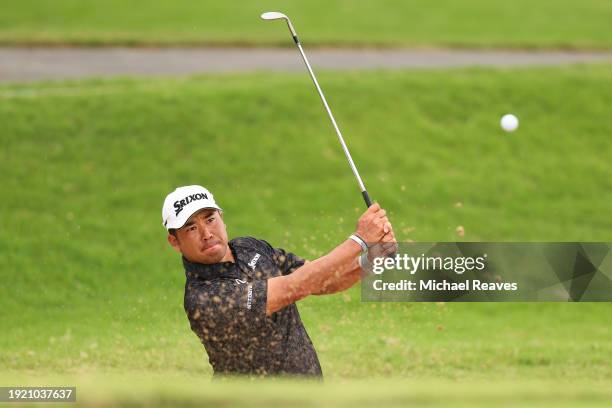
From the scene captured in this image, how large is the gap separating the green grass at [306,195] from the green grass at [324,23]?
4341mm

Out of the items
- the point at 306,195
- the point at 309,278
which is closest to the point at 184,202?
the point at 309,278

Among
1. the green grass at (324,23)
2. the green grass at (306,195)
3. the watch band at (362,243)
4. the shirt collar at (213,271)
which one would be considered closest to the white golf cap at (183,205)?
the shirt collar at (213,271)

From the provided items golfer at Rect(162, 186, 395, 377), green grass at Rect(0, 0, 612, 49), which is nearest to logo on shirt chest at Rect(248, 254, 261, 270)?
golfer at Rect(162, 186, 395, 377)

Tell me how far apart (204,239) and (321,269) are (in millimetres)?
742

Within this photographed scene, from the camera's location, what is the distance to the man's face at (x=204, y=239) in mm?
6043

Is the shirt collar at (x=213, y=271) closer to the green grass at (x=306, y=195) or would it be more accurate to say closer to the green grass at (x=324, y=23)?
the green grass at (x=306, y=195)

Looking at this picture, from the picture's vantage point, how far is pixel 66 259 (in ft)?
44.9

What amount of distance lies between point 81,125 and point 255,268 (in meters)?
10.4

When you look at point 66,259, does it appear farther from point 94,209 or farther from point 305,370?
point 305,370

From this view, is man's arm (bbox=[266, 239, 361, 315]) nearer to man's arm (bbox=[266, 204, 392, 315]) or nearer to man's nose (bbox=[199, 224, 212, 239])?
man's arm (bbox=[266, 204, 392, 315])

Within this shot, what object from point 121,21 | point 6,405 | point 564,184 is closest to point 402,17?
point 121,21

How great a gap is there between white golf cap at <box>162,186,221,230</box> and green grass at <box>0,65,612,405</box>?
427cm

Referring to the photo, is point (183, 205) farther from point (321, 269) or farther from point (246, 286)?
point (321, 269)

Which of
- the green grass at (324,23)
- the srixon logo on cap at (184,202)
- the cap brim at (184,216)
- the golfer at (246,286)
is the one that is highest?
the green grass at (324,23)
